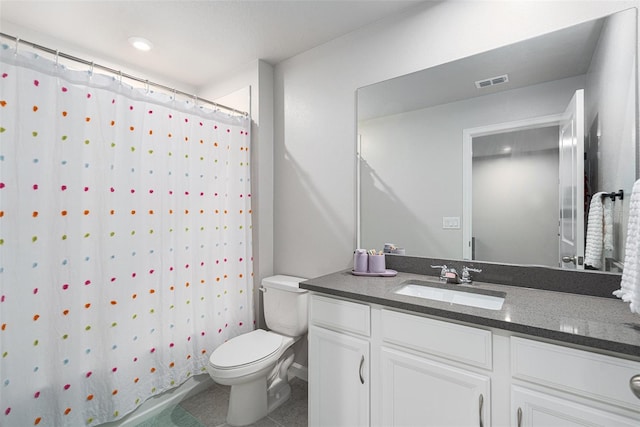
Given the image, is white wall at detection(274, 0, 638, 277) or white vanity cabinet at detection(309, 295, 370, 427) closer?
white vanity cabinet at detection(309, 295, 370, 427)

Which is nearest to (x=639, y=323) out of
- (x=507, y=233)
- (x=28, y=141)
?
(x=507, y=233)

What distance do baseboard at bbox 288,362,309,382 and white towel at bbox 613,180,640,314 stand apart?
198 cm

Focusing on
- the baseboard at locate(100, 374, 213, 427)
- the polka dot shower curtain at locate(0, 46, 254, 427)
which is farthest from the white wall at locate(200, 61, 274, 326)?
the baseboard at locate(100, 374, 213, 427)

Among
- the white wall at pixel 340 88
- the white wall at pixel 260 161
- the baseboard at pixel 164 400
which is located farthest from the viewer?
the white wall at pixel 260 161

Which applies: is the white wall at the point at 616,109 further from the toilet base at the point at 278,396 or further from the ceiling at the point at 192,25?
the toilet base at the point at 278,396

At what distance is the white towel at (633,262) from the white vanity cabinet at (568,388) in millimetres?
194

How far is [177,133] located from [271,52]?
978 mm

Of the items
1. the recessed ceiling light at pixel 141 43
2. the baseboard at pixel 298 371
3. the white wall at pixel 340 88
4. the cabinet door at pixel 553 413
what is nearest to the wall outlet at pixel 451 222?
the white wall at pixel 340 88

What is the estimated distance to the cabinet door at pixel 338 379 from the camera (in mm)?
1388

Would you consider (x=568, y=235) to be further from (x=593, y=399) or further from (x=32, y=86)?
(x=32, y=86)

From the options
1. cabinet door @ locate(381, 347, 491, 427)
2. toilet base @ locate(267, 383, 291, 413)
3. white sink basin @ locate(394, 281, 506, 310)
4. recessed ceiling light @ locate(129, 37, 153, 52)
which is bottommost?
toilet base @ locate(267, 383, 291, 413)

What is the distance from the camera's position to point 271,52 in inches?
91.7

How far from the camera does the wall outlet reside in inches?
66.9

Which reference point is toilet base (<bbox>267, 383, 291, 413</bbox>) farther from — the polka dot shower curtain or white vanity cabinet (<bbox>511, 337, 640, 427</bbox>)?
white vanity cabinet (<bbox>511, 337, 640, 427</bbox>)
